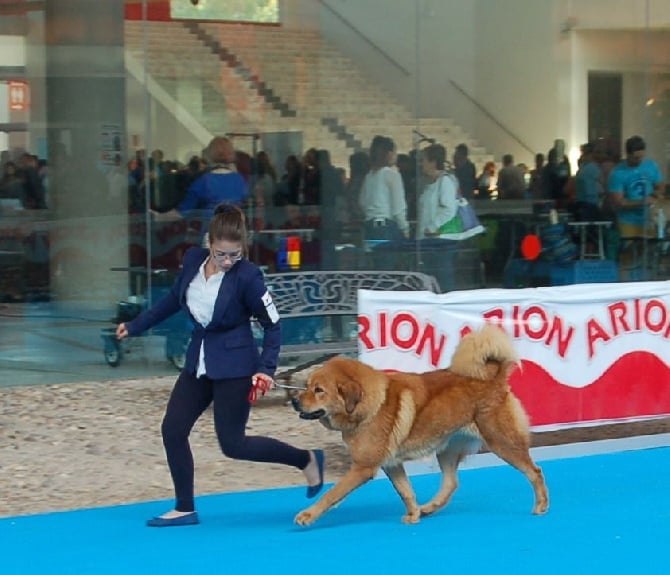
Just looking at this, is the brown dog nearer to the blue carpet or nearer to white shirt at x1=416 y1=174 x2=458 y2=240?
the blue carpet

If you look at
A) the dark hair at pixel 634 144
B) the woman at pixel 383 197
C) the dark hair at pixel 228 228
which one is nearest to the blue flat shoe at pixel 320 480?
the dark hair at pixel 228 228

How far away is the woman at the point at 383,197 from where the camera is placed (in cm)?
1329

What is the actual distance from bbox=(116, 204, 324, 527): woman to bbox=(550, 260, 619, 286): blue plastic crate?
7.73m

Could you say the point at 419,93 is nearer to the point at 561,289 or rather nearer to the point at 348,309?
the point at 348,309

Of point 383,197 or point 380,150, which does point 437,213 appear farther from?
point 380,150

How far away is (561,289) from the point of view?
8562 mm

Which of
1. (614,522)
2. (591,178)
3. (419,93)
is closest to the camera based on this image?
(614,522)

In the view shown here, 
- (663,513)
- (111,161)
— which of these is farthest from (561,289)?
(111,161)

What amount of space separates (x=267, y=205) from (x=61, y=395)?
9.70ft

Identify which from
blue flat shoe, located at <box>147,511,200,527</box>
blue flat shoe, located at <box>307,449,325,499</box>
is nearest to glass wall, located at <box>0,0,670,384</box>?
blue flat shoe, located at <box>147,511,200,527</box>

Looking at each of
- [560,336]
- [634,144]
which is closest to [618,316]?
[560,336]

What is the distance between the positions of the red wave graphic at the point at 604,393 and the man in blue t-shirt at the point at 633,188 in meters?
5.92

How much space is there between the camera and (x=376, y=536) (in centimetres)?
692

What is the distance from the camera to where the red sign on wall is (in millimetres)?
11953
